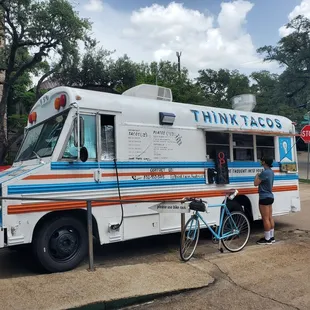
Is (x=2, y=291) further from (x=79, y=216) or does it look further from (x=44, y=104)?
(x=44, y=104)

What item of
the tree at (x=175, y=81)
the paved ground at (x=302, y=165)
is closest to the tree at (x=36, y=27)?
the tree at (x=175, y=81)

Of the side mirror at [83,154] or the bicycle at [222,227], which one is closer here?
the side mirror at [83,154]

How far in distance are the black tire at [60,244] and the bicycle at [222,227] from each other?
163cm

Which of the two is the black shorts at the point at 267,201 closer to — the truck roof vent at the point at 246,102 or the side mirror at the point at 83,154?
the truck roof vent at the point at 246,102

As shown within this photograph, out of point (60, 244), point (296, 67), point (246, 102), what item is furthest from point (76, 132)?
point (296, 67)

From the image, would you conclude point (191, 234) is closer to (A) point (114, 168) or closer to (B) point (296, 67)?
(A) point (114, 168)

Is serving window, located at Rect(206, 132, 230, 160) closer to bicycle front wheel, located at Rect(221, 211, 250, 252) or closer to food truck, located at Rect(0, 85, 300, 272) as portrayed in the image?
food truck, located at Rect(0, 85, 300, 272)

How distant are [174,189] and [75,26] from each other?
42.2 feet

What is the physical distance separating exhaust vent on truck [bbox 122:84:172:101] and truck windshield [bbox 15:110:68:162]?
1899 mm

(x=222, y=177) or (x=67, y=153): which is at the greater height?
(x=67, y=153)

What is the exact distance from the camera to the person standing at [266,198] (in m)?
7.45

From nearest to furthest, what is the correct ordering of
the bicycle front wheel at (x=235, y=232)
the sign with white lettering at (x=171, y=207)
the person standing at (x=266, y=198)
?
1. the sign with white lettering at (x=171, y=207)
2. the bicycle front wheel at (x=235, y=232)
3. the person standing at (x=266, y=198)

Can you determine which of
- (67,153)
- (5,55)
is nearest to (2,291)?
(67,153)

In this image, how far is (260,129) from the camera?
853 centimetres
